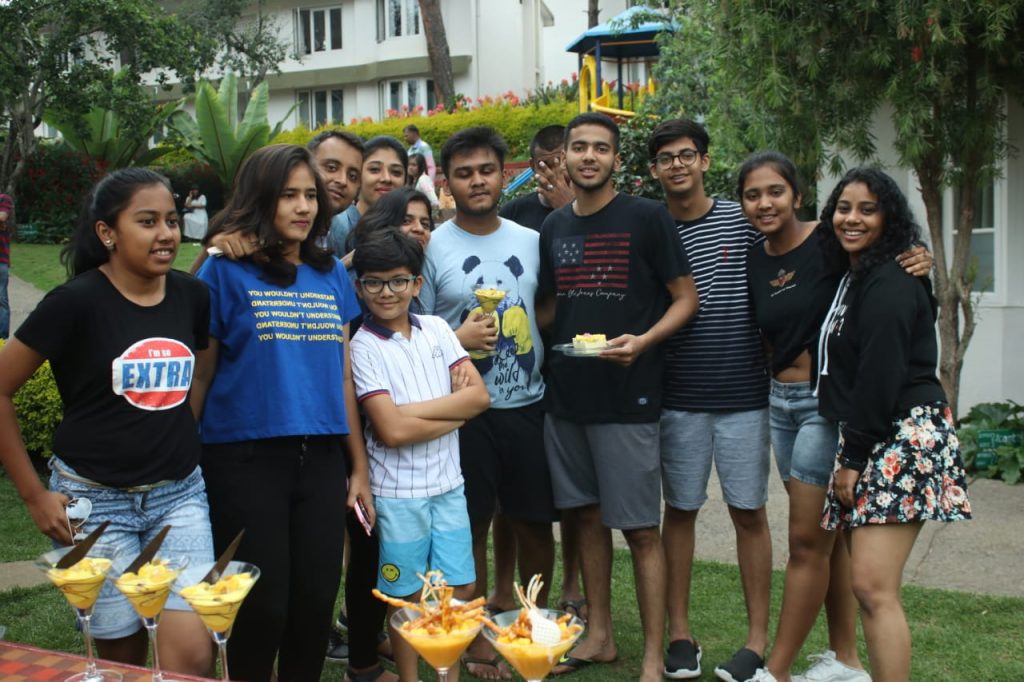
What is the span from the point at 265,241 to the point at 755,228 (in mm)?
2226

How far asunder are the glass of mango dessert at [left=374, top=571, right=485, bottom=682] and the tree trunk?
Result: 1022 inches

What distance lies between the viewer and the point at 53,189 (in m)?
22.8

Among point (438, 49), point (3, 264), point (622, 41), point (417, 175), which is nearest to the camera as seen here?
point (3, 264)

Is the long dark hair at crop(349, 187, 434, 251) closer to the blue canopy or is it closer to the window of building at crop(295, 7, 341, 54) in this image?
the blue canopy

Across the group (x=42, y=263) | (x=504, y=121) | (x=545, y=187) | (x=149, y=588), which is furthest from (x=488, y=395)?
(x=504, y=121)

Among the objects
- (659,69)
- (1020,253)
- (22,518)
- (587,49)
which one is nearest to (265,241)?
(22,518)

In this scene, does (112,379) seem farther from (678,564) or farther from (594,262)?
(678,564)

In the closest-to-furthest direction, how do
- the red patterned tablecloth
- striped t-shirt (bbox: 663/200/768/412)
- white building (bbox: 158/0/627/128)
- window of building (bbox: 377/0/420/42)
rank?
the red patterned tablecloth < striped t-shirt (bbox: 663/200/768/412) < white building (bbox: 158/0/627/128) < window of building (bbox: 377/0/420/42)

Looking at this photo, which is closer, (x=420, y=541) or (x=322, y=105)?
(x=420, y=541)

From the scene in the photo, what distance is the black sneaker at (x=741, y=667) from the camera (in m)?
4.47

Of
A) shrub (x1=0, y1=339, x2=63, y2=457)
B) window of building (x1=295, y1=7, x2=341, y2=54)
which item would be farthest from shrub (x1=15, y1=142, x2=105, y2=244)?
shrub (x1=0, y1=339, x2=63, y2=457)

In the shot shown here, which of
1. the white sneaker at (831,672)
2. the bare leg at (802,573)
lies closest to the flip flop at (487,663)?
the bare leg at (802,573)

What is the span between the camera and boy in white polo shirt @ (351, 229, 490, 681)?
13.0 ft

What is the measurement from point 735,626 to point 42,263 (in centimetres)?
1690
